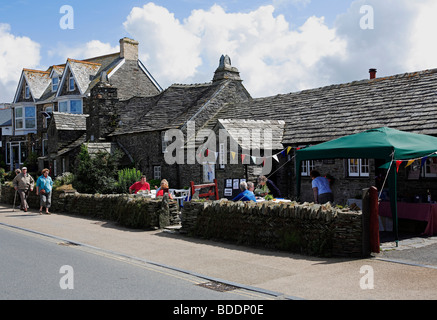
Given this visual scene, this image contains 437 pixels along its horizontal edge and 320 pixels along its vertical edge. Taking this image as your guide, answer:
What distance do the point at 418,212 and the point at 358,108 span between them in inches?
294

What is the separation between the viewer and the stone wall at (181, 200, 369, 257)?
9.68m

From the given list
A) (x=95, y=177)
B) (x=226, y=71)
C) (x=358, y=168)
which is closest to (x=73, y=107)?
(x=226, y=71)

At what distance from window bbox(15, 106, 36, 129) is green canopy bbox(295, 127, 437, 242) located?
127 feet

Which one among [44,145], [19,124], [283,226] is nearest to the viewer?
[283,226]

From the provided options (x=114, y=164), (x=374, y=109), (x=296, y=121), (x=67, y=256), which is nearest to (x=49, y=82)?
(x=114, y=164)

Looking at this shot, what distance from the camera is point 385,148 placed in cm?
1127

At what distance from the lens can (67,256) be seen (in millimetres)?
10258

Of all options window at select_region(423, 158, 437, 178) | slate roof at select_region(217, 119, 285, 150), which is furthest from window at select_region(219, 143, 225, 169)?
window at select_region(423, 158, 437, 178)

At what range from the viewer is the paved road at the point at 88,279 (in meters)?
6.95

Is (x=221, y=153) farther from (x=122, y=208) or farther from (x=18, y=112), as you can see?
(x=18, y=112)

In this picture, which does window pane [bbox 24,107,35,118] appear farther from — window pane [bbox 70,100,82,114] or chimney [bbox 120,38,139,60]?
chimney [bbox 120,38,139,60]

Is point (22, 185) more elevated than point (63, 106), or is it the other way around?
point (63, 106)

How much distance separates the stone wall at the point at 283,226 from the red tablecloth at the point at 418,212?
10.8ft
